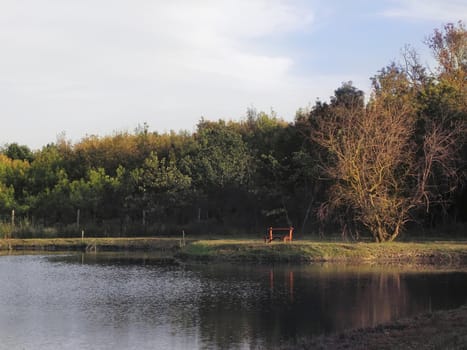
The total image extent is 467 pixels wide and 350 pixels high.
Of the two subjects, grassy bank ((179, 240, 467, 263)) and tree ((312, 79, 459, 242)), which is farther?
tree ((312, 79, 459, 242))

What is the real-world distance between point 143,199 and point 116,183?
5.10 metres

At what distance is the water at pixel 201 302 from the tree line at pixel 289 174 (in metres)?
8.87

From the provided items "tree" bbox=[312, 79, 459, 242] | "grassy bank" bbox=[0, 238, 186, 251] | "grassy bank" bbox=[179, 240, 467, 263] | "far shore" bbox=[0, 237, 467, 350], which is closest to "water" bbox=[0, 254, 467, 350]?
"far shore" bbox=[0, 237, 467, 350]

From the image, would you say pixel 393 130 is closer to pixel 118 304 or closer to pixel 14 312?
pixel 118 304

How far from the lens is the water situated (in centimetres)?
1802

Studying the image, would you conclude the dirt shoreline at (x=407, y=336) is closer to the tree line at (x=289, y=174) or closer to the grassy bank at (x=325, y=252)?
the grassy bank at (x=325, y=252)

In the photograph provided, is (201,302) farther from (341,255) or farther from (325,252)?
(341,255)

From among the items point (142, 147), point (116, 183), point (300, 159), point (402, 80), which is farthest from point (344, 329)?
point (142, 147)

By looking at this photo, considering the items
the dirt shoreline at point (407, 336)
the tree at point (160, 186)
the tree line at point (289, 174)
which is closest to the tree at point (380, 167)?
the tree line at point (289, 174)

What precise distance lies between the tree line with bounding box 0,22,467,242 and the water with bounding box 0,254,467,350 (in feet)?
29.1

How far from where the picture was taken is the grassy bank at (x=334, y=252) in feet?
120

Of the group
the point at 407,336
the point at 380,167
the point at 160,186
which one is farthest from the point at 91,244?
the point at 407,336

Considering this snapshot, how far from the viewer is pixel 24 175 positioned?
6775 centimetres

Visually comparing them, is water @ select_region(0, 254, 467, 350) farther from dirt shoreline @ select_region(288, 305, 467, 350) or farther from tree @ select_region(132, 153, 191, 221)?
tree @ select_region(132, 153, 191, 221)
